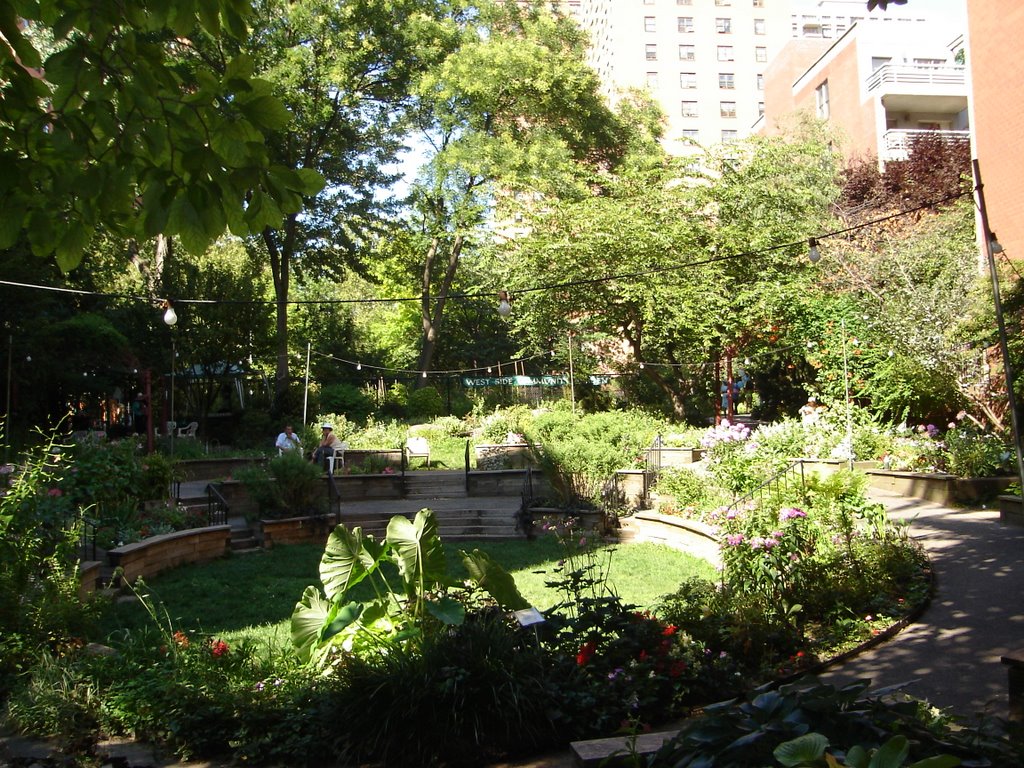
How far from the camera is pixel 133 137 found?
3793mm

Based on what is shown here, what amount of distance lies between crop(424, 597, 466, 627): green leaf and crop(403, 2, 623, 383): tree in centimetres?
2542

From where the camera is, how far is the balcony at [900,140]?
3142cm

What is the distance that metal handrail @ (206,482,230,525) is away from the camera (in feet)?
47.2

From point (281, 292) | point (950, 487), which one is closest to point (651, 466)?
point (950, 487)

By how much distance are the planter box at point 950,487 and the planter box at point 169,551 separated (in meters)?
10.5

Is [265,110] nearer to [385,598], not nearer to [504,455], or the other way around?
[385,598]

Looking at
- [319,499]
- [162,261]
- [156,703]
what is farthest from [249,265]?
[156,703]

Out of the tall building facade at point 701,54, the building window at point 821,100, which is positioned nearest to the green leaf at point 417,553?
the building window at point 821,100

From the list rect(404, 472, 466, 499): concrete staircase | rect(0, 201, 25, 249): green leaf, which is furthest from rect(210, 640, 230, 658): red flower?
rect(404, 472, 466, 499): concrete staircase

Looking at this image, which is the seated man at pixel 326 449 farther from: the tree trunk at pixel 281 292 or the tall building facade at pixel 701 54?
the tall building facade at pixel 701 54

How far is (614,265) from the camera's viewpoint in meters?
25.2

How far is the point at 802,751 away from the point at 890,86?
3529 centimetres

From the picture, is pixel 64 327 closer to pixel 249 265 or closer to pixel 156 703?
pixel 249 265

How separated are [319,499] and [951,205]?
2113cm
